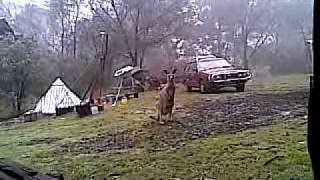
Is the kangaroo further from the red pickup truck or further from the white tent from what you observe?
the white tent

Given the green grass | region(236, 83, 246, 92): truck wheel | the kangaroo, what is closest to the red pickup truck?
region(236, 83, 246, 92): truck wheel

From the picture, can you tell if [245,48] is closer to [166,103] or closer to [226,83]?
[226,83]

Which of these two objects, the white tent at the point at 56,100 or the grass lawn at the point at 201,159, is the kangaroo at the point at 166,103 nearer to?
the grass lawn at the point at 201,159

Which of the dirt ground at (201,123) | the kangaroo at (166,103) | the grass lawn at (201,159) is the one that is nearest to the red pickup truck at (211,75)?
the dirt ground at (201,123)

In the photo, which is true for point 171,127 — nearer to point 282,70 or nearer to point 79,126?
point 79,126

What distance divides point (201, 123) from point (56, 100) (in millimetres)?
8122

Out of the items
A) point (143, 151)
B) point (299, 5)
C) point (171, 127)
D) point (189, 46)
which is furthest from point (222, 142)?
point (299, 5)

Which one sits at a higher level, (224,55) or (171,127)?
(224,55)

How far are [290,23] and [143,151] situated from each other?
17.6 m

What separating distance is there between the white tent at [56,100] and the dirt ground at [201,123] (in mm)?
5411

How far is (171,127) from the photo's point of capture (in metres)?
7.65

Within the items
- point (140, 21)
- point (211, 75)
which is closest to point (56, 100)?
point (211, 75)

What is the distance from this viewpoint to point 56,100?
15047 mm

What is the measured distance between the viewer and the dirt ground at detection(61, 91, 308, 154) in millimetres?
6570
